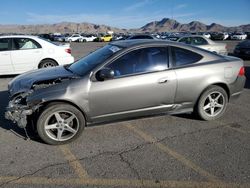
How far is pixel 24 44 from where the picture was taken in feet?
31.4

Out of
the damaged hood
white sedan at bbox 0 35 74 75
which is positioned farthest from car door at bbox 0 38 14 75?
the damaged hood

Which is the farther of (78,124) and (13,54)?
(13,54)

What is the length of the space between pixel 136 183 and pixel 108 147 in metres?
1.06

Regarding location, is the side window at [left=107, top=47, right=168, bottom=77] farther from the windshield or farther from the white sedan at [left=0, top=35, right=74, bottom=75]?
the white sedan at [left=0, top=35, right=74, bottom=75]

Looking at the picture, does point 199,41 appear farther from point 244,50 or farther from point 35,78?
point 35,78

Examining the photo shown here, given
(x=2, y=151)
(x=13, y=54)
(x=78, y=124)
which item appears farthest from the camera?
(x=13, y=54)

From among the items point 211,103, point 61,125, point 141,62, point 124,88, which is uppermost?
point 141,62

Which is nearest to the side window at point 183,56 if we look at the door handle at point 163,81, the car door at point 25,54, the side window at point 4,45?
the door handle at point 163,81

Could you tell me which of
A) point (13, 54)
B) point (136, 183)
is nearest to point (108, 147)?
point (136, 183)

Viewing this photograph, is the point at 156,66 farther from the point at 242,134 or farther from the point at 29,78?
the point at 29,78

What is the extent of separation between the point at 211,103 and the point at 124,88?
6.14ft

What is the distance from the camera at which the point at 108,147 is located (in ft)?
14.4

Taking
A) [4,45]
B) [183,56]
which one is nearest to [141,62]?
[183,56]

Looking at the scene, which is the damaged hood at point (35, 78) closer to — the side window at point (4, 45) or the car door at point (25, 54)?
the car door at point (25, 54)
